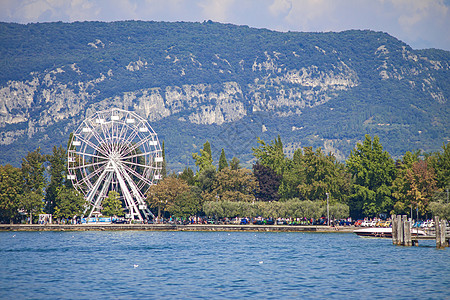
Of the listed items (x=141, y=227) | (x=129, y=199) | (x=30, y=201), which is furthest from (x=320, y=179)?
(x=30, y=201)

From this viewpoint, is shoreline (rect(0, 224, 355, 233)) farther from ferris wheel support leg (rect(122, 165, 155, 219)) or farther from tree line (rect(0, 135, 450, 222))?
ferris wheel support leg (rect(122, 165, 155, 219))

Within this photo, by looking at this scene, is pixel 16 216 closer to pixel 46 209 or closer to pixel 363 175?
pixel 46 209

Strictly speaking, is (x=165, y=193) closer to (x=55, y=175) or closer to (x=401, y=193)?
(x=55, y=175)

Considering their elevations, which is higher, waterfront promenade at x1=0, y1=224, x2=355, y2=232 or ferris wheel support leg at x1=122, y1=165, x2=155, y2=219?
ferris wheel support leg at x1=122, y1=165, x2=155, y2=219

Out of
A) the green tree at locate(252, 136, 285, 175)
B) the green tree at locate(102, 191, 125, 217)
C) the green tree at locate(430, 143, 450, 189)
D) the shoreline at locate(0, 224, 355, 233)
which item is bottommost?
the shoreline at locate(0, 224, 355, 233)

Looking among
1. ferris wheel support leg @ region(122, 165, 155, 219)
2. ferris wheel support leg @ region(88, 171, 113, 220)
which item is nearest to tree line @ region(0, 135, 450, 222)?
ferris wheel support leg @ region(88, 171, 113, 220)

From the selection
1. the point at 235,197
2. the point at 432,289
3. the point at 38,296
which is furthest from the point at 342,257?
the point at 235,197

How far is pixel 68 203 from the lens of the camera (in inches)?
4569

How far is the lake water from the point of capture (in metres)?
42.0

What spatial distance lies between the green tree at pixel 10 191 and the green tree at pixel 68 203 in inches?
264

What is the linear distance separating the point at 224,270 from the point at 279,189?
68.9 m

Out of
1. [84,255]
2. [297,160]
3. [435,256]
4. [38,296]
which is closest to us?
[38,296]

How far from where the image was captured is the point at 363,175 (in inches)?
4208

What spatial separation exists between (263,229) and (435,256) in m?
49.4
